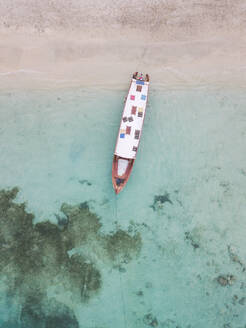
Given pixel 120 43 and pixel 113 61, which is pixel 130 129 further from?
pixel 120 43

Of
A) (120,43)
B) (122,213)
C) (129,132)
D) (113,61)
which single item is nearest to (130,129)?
(129,132)

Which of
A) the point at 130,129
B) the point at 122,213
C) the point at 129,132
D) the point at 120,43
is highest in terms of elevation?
the point at 120,43

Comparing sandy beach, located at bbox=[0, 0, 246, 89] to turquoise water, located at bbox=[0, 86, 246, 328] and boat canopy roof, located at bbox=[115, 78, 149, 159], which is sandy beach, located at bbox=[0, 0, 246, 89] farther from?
boat canopy roof, located at bbox=[115, 78, 149, 159]

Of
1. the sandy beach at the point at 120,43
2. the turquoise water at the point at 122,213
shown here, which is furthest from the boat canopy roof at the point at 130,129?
the sandy beach at the point at 120,43

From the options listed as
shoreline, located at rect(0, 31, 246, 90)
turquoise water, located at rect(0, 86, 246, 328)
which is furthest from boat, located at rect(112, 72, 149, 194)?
shoreline, located at rect(0, 31, 246, 90)

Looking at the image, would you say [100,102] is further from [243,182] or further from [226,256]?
[226,256]

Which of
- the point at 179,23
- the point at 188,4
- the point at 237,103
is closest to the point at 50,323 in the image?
the point at 237,103
